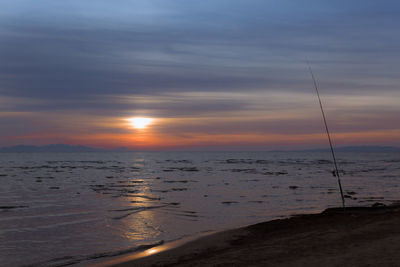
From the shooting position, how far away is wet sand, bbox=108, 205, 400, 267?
6994mm

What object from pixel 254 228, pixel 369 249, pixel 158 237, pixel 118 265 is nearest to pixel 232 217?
pixel 254 228

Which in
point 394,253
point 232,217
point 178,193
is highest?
point 178,193

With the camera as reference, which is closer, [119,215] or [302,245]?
[302,245]

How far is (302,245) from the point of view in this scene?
28.6ft

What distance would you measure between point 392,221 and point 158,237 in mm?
7297

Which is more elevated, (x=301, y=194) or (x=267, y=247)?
(x=301, y=194)

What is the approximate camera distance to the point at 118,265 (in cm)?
879

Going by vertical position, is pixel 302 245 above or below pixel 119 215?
below

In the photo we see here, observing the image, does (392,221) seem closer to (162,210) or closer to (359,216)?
(359,216)

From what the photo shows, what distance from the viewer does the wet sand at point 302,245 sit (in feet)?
22.9

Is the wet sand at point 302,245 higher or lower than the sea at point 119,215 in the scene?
lower

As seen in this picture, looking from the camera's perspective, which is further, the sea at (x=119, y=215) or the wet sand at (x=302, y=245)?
the sea at (x=119, y=215)

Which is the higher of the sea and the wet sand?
the sea

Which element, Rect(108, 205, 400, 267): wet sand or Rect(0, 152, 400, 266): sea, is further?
Rect(0, 152, 400, 266): sea
